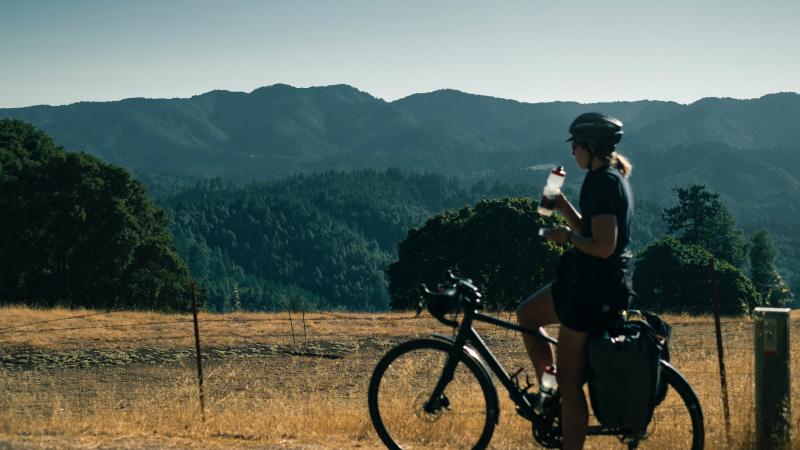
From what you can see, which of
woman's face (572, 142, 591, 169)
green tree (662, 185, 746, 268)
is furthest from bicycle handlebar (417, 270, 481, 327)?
green tree (662, 185, 746, 268)

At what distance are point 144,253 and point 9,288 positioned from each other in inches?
313

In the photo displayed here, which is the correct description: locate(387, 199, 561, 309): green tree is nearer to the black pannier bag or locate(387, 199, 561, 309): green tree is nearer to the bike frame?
the bike frame

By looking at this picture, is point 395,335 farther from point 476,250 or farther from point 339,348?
point 476,250

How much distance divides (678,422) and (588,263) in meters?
1.85

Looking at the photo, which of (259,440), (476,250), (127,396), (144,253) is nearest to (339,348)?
(127,396)

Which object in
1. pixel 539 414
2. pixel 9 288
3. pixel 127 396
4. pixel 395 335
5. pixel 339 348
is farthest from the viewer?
pixel 9 288

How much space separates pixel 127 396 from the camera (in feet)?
52.6

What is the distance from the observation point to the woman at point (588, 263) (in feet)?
15.1

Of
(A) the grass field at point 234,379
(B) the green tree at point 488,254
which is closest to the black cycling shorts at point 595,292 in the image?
(A) the grass field at point 234,379

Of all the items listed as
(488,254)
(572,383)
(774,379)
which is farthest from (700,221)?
(572,383)

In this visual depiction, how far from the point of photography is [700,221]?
282ft

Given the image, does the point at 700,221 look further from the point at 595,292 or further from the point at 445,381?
the point at 595,292

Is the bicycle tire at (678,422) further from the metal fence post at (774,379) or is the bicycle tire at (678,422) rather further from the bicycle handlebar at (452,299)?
the bicycle handlebar at (452,299)

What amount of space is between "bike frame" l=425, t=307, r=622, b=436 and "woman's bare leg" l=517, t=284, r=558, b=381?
0.04 m
